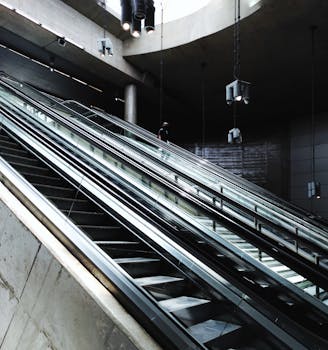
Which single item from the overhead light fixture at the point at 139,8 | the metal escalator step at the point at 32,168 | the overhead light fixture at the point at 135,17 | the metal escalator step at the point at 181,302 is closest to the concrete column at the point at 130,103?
the overhead light fixture at the point at 135,17

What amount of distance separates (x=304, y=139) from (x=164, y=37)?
6.02 meters

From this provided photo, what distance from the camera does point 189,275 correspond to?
2.73 meters

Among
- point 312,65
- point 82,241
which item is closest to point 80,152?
point 82,241

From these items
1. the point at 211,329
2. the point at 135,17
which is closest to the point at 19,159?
the point at 211,329

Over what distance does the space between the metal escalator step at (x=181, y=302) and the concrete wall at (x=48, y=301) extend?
59 centimetres

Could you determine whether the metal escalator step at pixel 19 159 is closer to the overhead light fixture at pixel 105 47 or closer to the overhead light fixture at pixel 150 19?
the overhead light fixture at pixel 150 19

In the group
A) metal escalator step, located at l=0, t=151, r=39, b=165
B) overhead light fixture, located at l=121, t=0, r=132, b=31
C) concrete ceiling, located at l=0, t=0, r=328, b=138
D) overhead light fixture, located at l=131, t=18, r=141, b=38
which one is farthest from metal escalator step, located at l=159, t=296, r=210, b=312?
concrete ceiling, located at l=0, t=0, r=328, b=138

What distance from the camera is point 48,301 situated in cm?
210

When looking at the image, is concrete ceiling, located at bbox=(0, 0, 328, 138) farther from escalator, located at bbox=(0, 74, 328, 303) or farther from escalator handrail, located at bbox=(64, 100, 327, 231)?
escalator, located at bbox=(0, 74, 328, 303)

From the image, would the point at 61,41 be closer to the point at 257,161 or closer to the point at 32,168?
the point at 32,168

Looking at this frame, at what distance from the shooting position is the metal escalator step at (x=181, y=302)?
2373 millimetres

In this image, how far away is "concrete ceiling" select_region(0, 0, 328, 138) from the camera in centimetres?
781

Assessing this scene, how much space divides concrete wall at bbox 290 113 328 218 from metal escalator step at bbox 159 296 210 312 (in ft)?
32.4

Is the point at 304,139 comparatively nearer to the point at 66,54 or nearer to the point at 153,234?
the point at 66,54
